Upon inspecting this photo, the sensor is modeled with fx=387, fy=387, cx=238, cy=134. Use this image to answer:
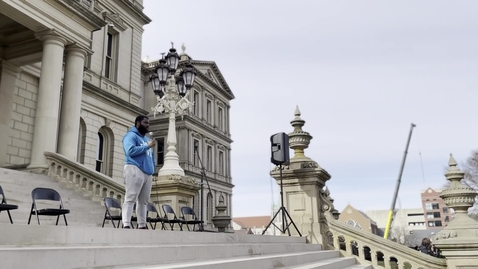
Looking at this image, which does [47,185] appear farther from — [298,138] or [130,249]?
[130,249]

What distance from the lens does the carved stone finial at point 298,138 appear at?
921 centimetres

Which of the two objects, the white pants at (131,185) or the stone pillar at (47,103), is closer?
the white pants at (131,185)

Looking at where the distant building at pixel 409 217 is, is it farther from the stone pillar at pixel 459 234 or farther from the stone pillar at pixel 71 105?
the stone pillar at pixel 459 234

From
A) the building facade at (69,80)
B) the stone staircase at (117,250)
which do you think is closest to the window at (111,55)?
the building facade at (69,80)

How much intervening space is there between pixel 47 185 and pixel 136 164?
214 inches

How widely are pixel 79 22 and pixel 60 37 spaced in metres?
1.10

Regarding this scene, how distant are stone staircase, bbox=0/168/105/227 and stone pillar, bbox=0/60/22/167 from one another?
155 inches

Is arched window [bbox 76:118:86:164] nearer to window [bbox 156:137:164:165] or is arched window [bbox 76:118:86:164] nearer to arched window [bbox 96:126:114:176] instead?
arched window [bbox 96:126:114:176]

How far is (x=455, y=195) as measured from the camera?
7676 millimetres

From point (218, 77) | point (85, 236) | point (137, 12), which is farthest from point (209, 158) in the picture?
point (85, 236)

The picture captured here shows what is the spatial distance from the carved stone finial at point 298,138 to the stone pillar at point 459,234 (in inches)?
122

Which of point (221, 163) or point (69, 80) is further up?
point (221, 163)

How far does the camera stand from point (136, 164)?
18.4 feet

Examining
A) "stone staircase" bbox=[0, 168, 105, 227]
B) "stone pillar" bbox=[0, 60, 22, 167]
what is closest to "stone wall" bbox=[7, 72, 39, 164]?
"stone pillar" bbox=[0, 60, 22, 167]
